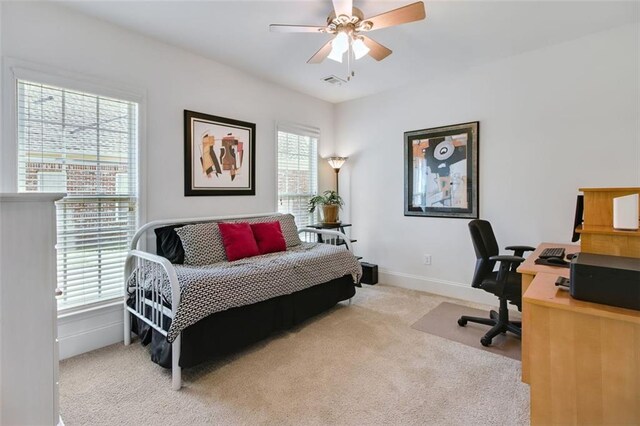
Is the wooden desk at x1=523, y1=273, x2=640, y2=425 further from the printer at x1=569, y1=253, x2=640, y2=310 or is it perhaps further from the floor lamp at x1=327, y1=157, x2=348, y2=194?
the floor lamp at x1=327, y1=157, x2=348, y2=194

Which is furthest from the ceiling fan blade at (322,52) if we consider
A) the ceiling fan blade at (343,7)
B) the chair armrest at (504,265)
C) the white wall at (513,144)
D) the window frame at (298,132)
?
the chair armrest at (504,265)

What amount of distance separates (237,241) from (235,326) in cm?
84

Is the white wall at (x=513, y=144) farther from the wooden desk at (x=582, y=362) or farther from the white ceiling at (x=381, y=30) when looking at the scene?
the wooden desk at (x=582, y=362)

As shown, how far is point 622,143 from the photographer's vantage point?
2.63m

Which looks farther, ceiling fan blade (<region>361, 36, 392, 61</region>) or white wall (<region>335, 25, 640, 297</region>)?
white wall (<region>335, 25, 640, 297</region>)

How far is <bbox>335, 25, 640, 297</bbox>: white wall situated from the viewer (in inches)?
105

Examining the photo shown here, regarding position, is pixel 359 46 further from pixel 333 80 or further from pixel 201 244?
pixel 201 244

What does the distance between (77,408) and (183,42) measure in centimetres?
283

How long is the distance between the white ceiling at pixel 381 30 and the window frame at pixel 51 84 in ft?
1.67

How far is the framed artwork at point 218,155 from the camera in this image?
303 centimetres

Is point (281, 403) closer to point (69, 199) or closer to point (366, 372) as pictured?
point (366, 372)

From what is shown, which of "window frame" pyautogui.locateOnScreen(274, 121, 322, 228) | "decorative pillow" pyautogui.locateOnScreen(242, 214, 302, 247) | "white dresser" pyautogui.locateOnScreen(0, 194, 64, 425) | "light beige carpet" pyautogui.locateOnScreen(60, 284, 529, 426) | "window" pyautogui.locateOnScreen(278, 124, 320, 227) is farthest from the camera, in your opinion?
"window" pyautogui.locateOnScreen(278, 124, 320, 227)

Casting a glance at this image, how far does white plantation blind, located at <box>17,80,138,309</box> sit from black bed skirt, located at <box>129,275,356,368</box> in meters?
0.39

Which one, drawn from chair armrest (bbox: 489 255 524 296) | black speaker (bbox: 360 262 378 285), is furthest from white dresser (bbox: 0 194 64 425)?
black speaker (bbox: 360 262 378 285)
